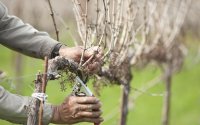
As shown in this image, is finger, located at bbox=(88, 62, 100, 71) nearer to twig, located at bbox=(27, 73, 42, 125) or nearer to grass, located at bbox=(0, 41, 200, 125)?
twig, located at bbox=(27, 73, 42, 125)

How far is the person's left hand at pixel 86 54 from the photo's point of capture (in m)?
4.98

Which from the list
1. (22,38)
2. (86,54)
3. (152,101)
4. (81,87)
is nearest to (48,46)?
(22,38)

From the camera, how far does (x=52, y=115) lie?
14.3ft

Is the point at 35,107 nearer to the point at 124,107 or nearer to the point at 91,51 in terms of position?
the point at 91,51

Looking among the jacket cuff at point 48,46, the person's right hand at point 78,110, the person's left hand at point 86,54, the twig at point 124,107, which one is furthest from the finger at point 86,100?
the twig at point 124,107

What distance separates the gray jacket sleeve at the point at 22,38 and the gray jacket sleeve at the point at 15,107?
0.87 meters

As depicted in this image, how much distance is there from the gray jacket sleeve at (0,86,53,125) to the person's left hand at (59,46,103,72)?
0.73 metres

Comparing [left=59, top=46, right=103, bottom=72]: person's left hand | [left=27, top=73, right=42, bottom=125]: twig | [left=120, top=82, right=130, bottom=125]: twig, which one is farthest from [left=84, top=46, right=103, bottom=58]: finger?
[left=120, top=82, right=130, bottom=125]: twig

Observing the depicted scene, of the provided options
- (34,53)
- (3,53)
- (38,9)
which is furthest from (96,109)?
(3,53)

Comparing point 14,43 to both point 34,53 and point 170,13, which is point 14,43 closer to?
point 34,53

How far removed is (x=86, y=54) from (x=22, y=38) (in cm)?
55

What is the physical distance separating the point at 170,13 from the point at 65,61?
5349 millimetres

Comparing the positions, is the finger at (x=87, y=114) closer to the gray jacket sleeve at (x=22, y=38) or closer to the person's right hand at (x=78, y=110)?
the person's right hand at (x=78, y=110)

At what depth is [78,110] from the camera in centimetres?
429
